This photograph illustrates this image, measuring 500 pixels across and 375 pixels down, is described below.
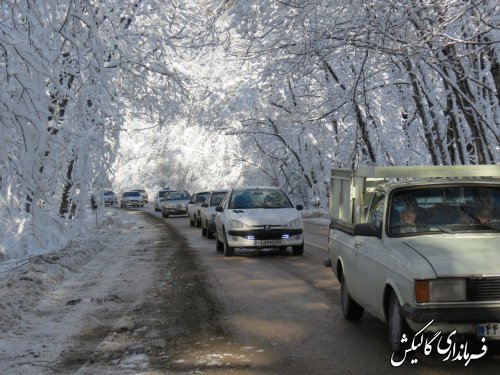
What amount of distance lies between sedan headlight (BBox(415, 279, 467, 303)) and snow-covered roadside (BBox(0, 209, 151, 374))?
3369 millimetres

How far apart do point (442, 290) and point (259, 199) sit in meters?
12.1

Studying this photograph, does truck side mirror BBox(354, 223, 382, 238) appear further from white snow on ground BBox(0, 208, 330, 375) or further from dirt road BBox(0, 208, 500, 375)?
white snow on ground BBox(0, 208, 330, 375)

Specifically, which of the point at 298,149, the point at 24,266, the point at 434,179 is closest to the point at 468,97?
the point at 434,179

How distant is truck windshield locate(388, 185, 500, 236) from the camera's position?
22.5ft

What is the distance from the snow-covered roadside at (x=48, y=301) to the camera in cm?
685

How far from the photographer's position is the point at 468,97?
15.8 m

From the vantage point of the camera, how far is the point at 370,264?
7051 millimetres

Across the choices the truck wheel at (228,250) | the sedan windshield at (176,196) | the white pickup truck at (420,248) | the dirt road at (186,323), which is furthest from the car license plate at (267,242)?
the sedan windshield at (176,196)

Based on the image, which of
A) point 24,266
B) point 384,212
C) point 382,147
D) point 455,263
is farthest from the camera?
point 382,147

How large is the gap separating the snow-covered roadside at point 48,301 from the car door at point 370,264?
2.78m

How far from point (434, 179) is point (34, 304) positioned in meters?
5.62

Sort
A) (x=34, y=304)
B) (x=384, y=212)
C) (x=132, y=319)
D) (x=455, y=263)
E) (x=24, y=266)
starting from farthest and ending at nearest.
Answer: (x=24, y=266)
(x=34, y=304)
(x=132, y=319)
(x=384, y=212)
(x=455, y=263)

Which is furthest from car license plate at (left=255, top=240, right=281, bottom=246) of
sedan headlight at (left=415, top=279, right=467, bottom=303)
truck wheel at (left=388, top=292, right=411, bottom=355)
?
sedan headlight at (left=415, top=279, right=467, bottom=303)

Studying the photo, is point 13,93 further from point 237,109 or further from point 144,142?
point 144,142
